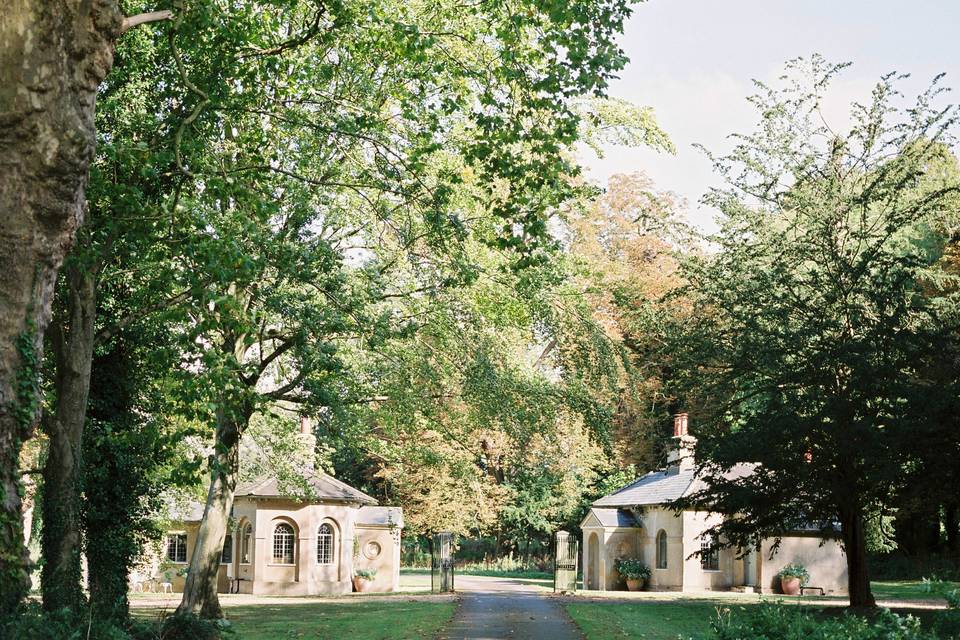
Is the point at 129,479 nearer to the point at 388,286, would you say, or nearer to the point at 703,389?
the point at 388,286

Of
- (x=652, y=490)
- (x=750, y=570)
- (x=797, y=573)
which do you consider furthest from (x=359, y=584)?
(x=797, y=573)

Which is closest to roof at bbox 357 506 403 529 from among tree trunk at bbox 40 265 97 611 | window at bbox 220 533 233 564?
window at bbox 220 533 233 564

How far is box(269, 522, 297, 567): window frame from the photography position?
3956cm

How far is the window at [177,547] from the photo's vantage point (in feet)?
143

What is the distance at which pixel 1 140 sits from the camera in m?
7.89

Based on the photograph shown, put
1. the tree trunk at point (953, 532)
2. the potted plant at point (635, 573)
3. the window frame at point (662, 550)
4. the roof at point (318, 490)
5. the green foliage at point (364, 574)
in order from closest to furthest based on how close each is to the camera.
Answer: the roof at point (318, 490) < the window frame at point (662, 550) < the potted plant at point (635, 573) < the tree trunk at point (953, 532) < the green foliage at point (364, 574)

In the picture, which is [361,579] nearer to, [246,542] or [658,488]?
[246,542]

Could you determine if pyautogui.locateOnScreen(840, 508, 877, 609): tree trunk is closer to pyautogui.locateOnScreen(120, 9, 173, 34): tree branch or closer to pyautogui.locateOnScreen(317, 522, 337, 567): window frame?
pyautogui.locateOnScreen(120, 9, 173, 34): tree branch

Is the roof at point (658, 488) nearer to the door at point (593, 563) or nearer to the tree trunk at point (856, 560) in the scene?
the door at point (593, 563)

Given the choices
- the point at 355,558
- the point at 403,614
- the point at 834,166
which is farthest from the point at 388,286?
the point at 355,558

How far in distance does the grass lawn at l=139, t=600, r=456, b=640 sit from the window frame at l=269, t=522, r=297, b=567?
8.05 meters

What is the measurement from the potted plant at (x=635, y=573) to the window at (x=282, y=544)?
1334 cm

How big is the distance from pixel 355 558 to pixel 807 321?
25645 millimetres

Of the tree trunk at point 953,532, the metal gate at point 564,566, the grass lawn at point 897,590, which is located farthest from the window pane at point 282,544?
the tree trunk at point 953,532
